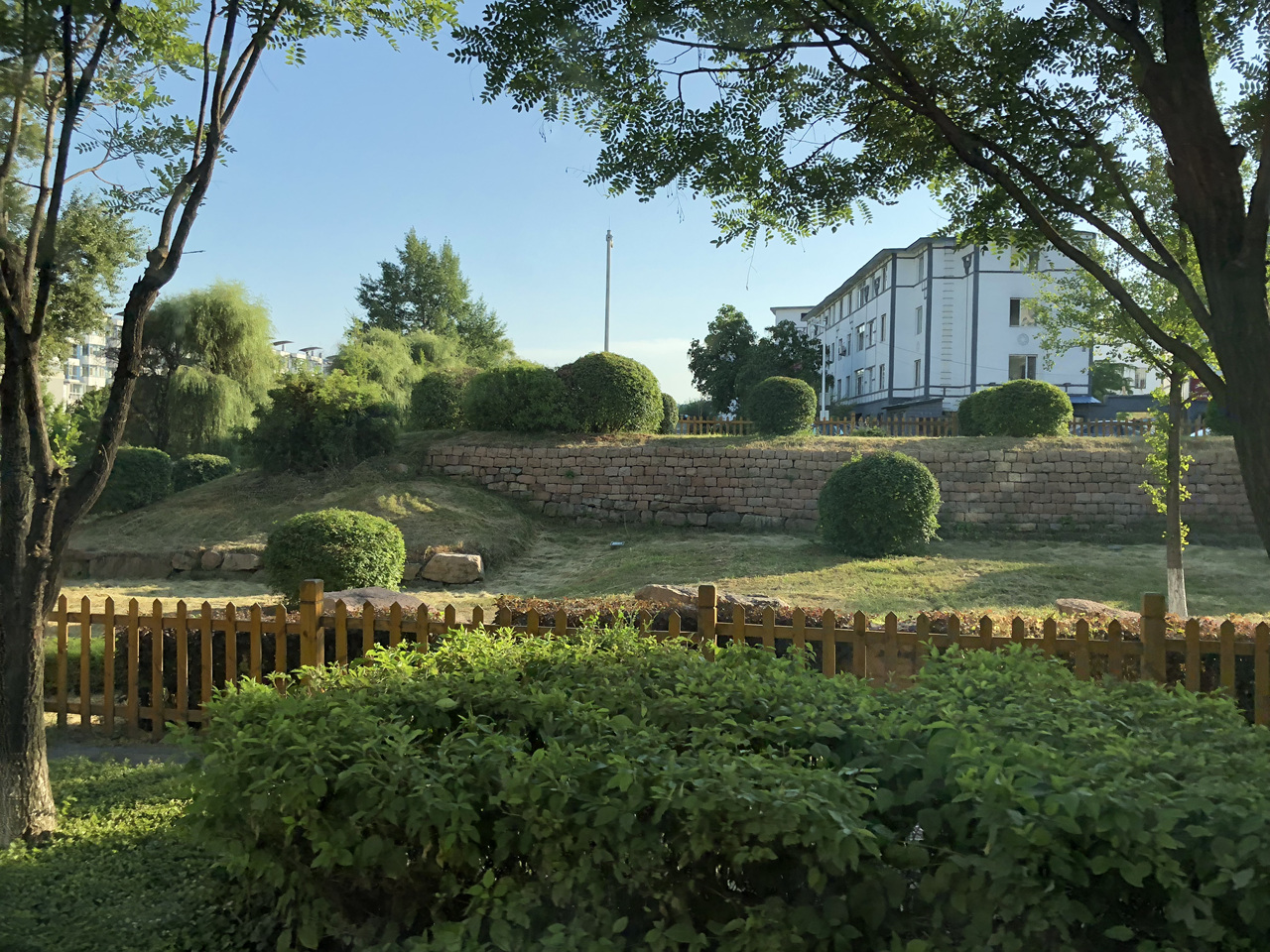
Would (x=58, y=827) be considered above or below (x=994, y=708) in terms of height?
below

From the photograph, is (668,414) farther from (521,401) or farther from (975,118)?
(975,118)

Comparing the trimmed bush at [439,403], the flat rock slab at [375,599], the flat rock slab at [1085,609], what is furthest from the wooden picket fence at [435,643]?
the trimmed bush at [439,403]

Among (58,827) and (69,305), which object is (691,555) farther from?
(69,305)

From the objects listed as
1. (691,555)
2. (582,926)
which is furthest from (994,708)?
(691,555)

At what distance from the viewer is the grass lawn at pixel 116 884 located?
2822mm

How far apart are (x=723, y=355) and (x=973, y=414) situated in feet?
84.7

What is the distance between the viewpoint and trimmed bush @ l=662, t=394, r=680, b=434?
18.8 metres

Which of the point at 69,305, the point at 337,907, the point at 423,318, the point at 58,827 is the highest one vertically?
the point at 423,318

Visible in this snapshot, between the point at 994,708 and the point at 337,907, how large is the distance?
1828mm

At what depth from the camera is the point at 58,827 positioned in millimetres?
3965

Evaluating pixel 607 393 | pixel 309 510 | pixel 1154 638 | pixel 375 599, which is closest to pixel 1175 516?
pixel 1154 638

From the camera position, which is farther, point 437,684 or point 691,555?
point 691,555

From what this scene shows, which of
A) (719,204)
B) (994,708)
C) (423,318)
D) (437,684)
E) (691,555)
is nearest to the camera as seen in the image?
(994,708)

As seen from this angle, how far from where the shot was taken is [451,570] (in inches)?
492
